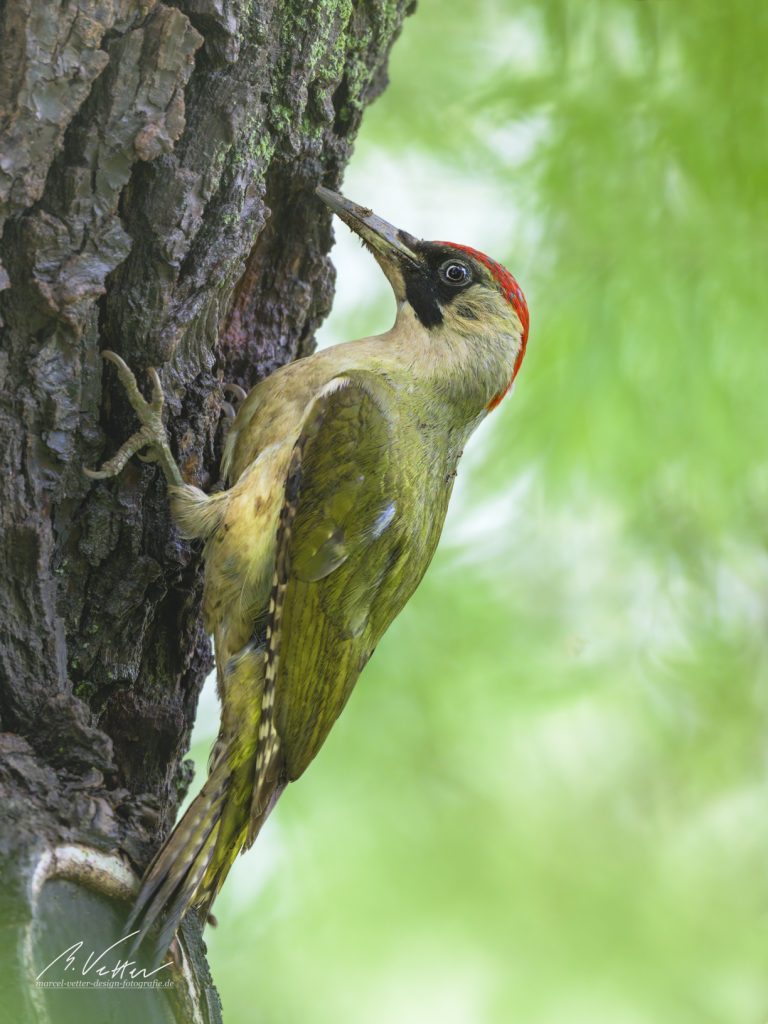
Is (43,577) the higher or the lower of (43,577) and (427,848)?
the lower

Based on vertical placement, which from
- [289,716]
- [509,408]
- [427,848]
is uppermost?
[509,408]

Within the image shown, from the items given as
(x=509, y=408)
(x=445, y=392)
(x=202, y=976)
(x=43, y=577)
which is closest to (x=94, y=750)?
(x=43, y=577)

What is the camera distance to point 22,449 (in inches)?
103

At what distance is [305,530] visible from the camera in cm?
329

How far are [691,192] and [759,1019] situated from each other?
3.23 meters

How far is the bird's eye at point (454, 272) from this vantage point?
13.0 ft

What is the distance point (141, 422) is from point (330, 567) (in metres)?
0.70

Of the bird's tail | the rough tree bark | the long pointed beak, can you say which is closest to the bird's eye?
the long pointed beak

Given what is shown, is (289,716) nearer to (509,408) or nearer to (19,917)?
(19,917)

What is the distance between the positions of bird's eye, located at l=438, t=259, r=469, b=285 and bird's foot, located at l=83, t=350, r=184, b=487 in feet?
4.41

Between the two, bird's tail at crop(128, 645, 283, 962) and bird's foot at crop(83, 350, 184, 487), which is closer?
bird's tail at crop(128, 645, 283, 962)

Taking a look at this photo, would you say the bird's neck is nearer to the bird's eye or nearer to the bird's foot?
the bird's eye
